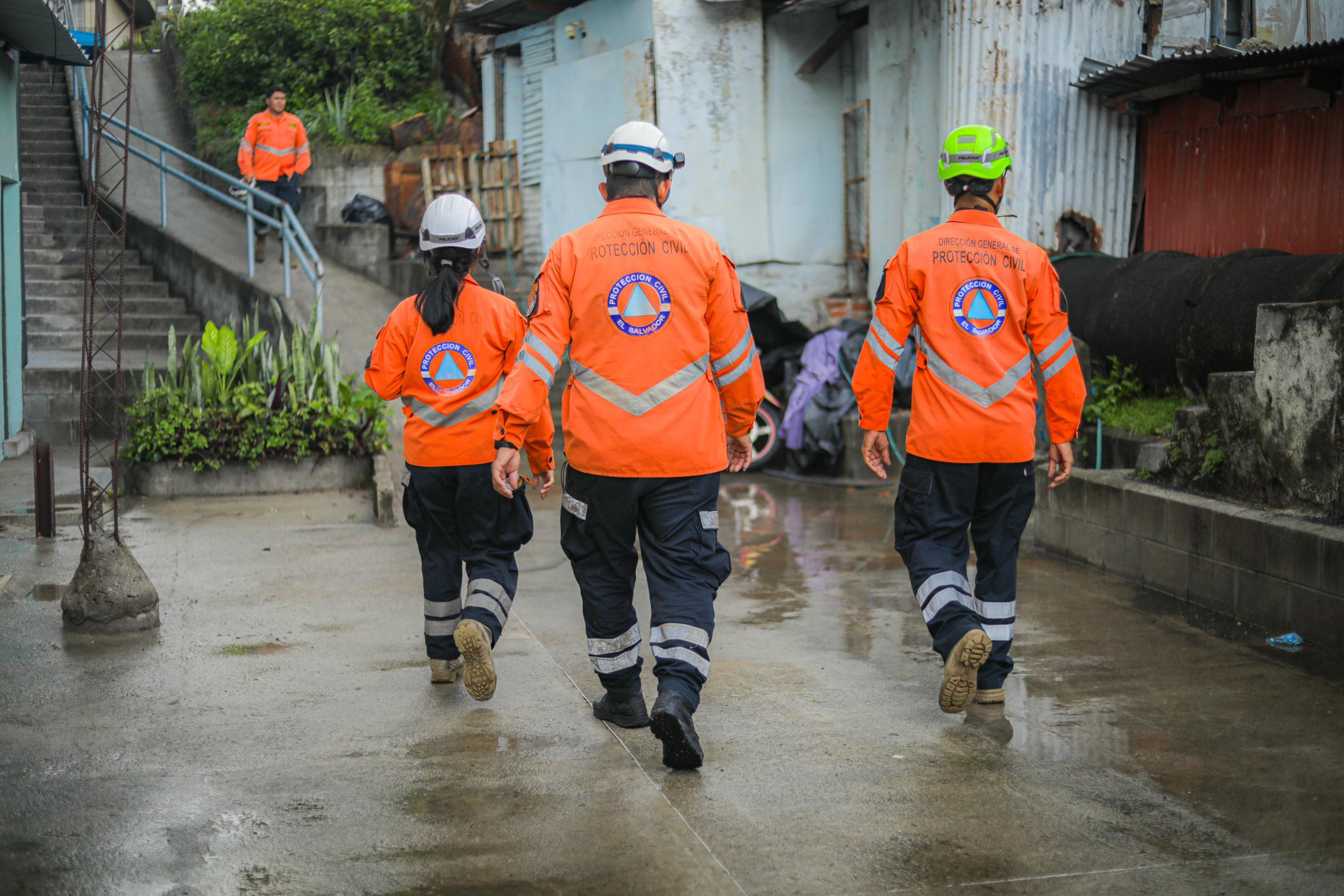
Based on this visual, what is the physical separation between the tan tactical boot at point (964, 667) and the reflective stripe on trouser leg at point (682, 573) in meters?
0.85

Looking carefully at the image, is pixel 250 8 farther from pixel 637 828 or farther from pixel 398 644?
pixel 637 828

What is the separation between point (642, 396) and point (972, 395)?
1245mm

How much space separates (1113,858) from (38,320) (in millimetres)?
12697

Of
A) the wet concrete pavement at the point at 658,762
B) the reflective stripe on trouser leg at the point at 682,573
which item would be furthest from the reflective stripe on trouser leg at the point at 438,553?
the reflective stripe on trouser leg at the point at 682,573

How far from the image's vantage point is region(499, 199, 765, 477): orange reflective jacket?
404 centimetres

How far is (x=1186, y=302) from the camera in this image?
26.5 ft

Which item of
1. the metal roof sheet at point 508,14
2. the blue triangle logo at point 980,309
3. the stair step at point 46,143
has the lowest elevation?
the blue triangle logo at point 980,309

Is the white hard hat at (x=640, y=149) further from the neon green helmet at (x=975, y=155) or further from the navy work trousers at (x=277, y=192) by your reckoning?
the navy work trousers at (x=277, y=192)

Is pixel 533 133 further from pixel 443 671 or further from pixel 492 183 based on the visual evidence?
pixel 443 671

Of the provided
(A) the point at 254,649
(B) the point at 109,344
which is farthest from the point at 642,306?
(B) the point at 109,344

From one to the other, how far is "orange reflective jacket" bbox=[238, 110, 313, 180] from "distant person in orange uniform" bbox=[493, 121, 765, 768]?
11.8 meters

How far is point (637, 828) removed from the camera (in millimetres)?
3449

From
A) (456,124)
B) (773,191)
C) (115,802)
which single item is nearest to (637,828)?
(115,802)

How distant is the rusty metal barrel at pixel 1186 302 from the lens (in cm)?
734
